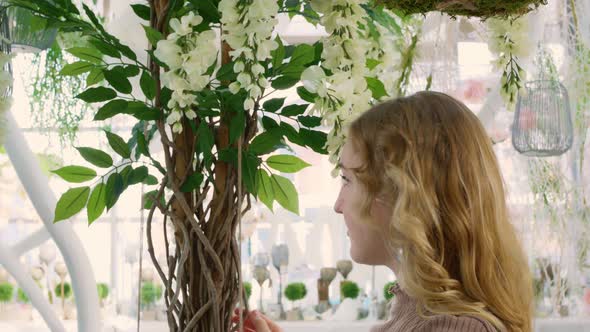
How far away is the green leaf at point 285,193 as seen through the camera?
42.5 inches

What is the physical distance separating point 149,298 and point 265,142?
2986 mm

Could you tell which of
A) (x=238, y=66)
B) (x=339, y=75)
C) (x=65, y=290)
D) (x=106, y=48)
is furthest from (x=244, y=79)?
(x=65, y=290)

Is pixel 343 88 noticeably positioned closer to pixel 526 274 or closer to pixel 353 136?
pixel 353 136

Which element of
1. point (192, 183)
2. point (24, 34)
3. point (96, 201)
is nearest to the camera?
point (192, 183)

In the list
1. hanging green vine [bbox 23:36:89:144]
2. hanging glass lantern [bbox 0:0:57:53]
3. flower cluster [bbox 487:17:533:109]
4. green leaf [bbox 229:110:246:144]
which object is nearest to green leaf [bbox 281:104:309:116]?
green leaf [bbox 229:110:246:144]

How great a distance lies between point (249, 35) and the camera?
85 cm

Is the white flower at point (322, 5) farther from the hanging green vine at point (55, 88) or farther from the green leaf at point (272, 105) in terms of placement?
the hanging green vine at point (55, 88)

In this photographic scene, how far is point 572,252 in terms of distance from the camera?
2.95m

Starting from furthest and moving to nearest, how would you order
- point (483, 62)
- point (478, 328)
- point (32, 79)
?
point (483, 62) → point (32, 79) → point (478, 328)

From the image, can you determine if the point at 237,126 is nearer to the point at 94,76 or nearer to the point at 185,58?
the point at 185,58

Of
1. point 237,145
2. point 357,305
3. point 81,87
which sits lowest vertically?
point 357,305

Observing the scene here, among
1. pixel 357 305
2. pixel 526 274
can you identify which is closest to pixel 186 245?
pixel 526 274

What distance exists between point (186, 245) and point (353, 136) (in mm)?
272

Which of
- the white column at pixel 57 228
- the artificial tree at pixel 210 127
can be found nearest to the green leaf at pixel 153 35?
the artificial tree at pixel 210 127
